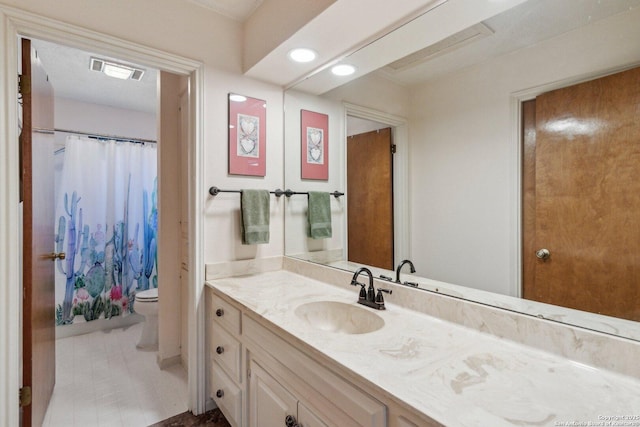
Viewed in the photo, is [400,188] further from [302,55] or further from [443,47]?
[302,55]

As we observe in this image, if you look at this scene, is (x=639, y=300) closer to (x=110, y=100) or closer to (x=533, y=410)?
(x=533, y=410)

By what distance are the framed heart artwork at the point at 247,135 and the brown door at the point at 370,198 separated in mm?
593

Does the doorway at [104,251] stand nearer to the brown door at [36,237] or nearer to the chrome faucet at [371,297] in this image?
the brown door at [36,237]

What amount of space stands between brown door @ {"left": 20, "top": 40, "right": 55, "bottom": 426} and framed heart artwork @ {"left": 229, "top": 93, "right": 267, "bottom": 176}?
0.92m

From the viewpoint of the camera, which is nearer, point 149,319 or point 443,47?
point 443,47

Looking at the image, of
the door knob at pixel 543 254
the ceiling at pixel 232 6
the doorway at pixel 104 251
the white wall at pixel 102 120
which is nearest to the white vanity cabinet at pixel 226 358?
the doorway at pixel 104 251

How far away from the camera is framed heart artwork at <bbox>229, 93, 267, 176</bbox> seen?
1.89 metres

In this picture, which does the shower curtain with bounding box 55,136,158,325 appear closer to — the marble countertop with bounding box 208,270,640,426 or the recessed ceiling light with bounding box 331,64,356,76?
the recessed ceiling light with bounding box 331,64,356,76

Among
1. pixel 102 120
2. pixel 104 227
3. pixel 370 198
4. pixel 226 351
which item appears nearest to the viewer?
Answer: pixel 226 351

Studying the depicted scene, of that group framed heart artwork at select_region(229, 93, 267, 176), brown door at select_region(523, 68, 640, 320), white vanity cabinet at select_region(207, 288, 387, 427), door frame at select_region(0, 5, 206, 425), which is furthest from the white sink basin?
door frame at select_region(0, 5, 206, 425)

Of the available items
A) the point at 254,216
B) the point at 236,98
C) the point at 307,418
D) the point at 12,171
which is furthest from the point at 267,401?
the point at 236,98

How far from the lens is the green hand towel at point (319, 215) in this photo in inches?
77.2

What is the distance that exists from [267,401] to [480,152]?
129cm

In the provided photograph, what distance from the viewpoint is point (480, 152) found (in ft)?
3.99
